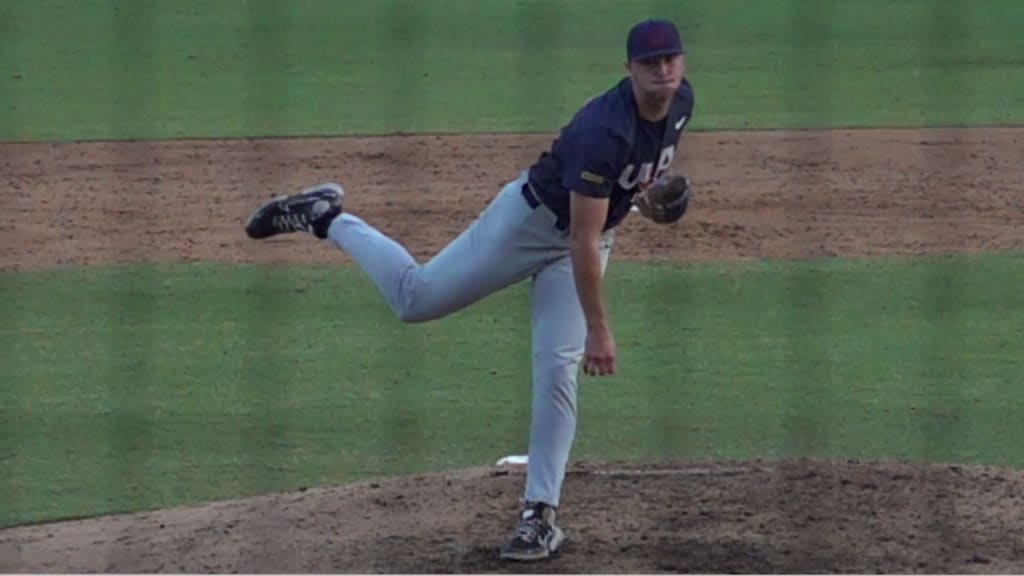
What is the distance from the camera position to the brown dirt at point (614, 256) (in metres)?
4.53

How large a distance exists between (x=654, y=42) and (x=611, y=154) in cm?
27

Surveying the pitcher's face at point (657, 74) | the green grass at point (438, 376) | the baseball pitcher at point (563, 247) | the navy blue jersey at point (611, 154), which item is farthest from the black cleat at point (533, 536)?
the green grass at point (438, 376)

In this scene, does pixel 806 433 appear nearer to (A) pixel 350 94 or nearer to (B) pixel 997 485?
(B) pixel 997 485

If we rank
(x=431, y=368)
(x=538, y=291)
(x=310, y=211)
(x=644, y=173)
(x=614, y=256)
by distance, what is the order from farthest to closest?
(x=614, y=256) → (x=431, y=368) → (x=310, y=211) → (x=538, y=291) → (x=644, y=173)

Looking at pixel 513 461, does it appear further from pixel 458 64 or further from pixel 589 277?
pixel 458 64

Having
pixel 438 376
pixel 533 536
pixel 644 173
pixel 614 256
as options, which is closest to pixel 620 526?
pixel 533 536

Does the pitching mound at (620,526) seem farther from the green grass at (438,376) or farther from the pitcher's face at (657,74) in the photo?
the pitcher's face at (657,74)

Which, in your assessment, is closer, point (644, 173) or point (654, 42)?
point (654, 42)

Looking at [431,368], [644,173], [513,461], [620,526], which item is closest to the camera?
[644,173]

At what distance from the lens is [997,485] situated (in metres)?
5.04

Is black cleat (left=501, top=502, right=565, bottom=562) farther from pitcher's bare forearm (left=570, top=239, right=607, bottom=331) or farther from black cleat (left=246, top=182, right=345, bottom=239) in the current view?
black cleat (left=246, top=182, right=345, bottom=239)

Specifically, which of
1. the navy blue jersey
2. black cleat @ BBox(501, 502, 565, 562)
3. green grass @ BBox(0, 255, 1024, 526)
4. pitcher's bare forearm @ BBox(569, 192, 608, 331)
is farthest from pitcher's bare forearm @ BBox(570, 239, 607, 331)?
green grass @ BBox(0, 255, 1024, 526)

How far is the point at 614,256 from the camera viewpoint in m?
8.46

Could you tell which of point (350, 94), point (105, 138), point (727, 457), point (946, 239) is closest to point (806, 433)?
point (727, 457)
